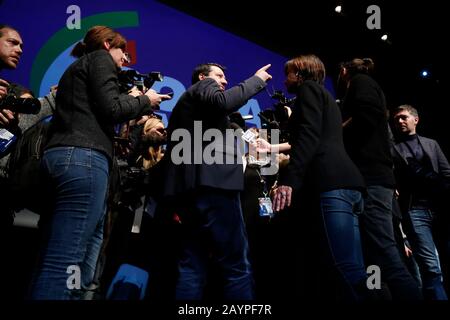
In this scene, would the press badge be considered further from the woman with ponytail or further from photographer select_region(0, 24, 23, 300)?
photographer select_region(0, 24, 23, 300)

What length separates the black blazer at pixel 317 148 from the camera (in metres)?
1.60

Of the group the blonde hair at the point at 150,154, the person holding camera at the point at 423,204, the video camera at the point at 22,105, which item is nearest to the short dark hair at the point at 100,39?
the video camera at the point at 22,105

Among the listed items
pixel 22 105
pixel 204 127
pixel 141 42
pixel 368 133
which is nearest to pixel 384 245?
pixel 368 133

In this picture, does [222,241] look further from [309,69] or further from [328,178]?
[309,69]

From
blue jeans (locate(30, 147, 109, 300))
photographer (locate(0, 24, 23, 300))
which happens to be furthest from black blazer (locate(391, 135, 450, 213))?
photographer (locate(0, 24, 23, 300))

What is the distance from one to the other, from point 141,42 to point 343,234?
8.16 feet

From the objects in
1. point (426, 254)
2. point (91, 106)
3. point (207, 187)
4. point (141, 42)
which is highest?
point (141, 42)

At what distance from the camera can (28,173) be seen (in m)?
1.68

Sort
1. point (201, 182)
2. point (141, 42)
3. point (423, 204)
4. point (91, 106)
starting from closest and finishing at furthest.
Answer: point (91, 106), point (201, 182), point (423, 204), point (141, 42)

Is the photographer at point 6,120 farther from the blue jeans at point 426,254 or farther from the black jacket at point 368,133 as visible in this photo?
the blue jeans at point 426,254

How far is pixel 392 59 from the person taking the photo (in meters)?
4.93

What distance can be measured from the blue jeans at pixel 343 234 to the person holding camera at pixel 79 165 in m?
0.89

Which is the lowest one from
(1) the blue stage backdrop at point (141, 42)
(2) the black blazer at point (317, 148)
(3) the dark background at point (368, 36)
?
(2) the black blazer at point (317, 148)

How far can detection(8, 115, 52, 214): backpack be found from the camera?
5.33 feet
